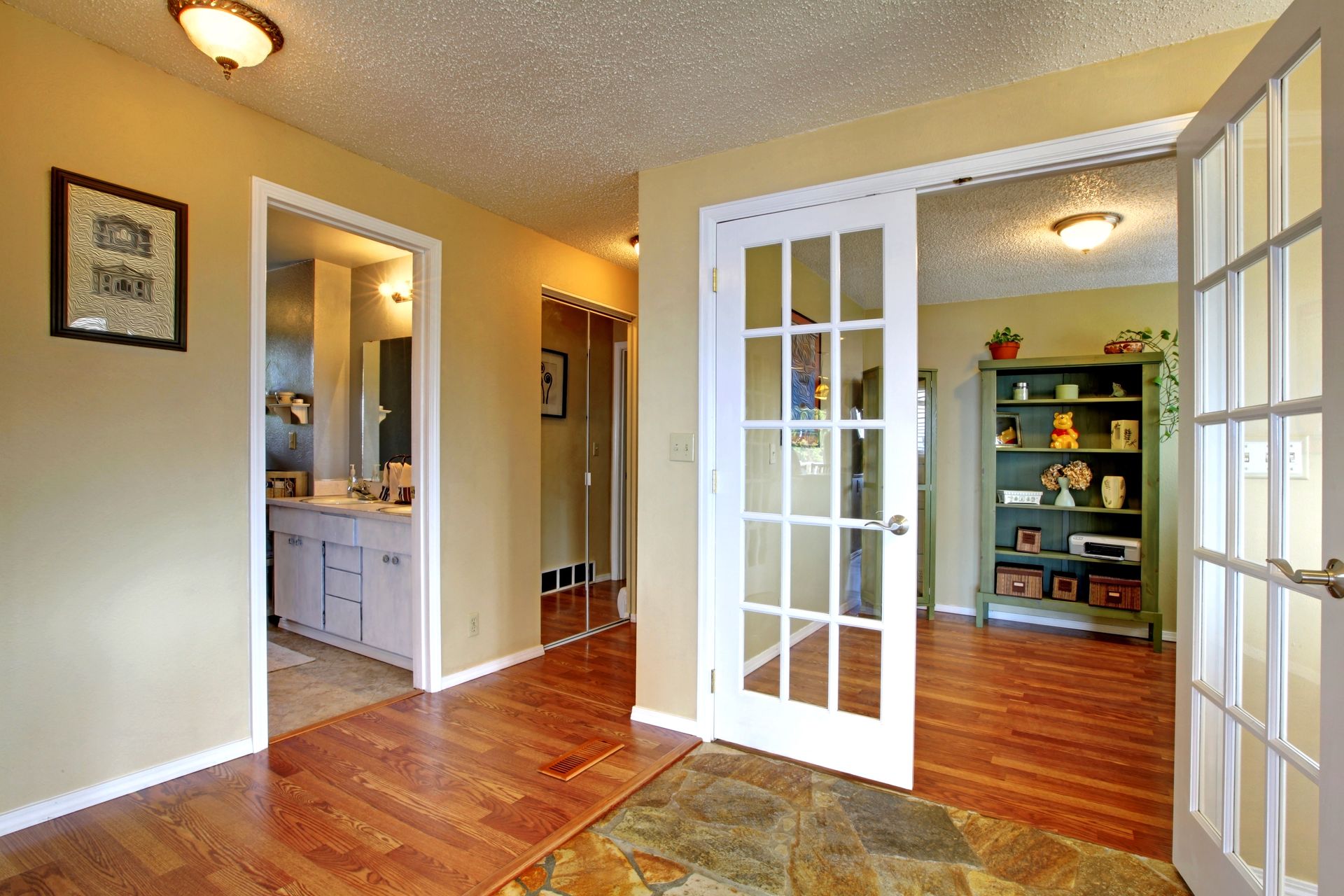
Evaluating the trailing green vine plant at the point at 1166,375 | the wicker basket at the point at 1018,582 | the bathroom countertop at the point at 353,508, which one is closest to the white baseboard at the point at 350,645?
the bathroom countertop at the point at 353,508

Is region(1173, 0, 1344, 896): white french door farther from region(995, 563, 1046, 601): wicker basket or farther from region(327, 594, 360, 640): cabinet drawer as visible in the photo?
region(327, 594, 360, 640): cabinet drawer

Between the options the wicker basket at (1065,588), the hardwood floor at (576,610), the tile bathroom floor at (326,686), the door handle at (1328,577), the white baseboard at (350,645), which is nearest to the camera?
the door handle at (1328,577)

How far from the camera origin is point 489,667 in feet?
11.3

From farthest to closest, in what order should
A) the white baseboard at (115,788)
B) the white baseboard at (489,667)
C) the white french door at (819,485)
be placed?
the white baseboard at (489,667)
the white french door at (819,485)
the white baseboard at (115,788)

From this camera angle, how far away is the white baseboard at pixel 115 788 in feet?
6.39

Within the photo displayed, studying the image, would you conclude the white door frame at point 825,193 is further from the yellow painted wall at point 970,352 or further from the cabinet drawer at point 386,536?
the yellow painted wall at point 970,352

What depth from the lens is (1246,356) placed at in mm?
1521

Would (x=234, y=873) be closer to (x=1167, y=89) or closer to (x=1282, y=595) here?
(x=1282, y=595)

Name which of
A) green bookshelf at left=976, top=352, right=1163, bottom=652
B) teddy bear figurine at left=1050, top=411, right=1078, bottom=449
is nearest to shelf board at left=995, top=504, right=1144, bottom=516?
green bookshelf at left=976, top=352, right=1163, bottom=652

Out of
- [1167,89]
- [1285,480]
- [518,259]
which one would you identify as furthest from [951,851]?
[518,259]

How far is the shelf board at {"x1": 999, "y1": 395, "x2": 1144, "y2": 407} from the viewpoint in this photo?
172 inches

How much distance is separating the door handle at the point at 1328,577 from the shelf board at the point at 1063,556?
3.60 m

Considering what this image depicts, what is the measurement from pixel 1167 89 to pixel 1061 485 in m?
3.26

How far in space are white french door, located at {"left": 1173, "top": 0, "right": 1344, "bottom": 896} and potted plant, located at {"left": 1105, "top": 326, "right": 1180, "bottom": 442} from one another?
2956mm
